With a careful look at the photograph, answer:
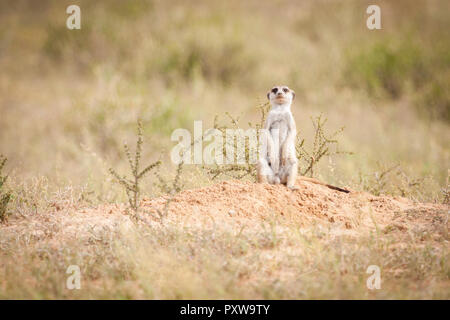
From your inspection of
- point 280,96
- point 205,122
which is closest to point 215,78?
point 205,122

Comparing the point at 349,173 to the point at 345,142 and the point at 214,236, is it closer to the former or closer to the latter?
the point at 345,142

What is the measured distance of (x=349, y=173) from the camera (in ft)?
21.6

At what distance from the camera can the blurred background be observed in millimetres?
9172

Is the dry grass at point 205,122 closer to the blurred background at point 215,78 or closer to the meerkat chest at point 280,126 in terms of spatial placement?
the blurred background at point 215,78

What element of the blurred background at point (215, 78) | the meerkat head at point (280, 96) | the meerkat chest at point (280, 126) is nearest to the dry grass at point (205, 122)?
the blurred background at point (215, 78)

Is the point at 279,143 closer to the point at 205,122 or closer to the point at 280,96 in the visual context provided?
the point at 280,96

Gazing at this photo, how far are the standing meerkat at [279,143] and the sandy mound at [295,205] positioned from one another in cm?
17

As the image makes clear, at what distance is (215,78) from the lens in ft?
43.9

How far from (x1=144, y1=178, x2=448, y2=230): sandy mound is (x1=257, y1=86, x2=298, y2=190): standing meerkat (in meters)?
0.17

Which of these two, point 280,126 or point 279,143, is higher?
point 280,126

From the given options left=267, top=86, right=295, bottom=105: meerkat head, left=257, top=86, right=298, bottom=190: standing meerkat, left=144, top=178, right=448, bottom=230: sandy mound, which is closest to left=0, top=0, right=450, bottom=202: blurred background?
left=144, top=178, right=448, bottom=230: sandy mound

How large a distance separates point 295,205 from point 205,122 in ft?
20.5

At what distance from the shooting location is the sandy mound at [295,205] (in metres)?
3.99
